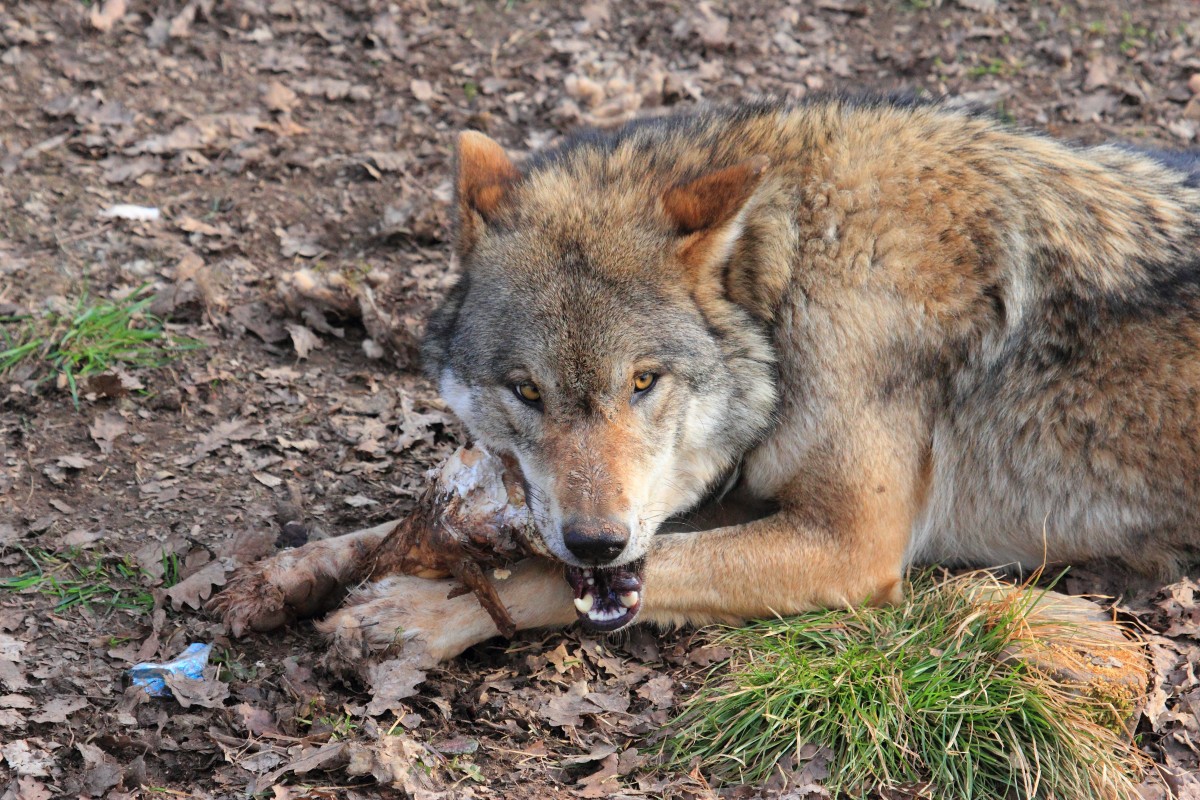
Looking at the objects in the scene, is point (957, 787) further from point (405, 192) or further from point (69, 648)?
point (405, 192)

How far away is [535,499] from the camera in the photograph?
3.75 meters

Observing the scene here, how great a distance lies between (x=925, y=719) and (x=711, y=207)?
1864 millimetres

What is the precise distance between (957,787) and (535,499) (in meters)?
1.65

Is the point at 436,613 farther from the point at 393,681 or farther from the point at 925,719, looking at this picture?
the point at 925,719

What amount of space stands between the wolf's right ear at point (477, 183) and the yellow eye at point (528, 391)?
26.2 inches

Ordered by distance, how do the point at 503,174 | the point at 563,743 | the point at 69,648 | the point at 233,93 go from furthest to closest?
the point at 233,93
the point at 503,174
the point at 69,648
the point at 563,743

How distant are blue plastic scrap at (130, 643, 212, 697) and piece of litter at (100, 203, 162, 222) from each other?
3301mm

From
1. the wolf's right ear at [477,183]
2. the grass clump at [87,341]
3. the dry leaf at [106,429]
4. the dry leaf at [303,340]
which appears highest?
the wolf's right ear at [477,183]

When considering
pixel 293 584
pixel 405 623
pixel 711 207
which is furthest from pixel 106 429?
pixel 711 207

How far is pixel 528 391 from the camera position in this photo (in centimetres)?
381

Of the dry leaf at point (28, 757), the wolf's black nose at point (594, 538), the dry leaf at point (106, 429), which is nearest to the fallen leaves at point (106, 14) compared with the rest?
the dry leaf at point (106, 429)

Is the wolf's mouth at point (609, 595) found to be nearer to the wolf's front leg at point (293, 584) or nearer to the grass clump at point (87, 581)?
the wolf's front leg at point (293, 584)

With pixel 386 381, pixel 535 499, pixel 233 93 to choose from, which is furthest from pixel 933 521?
pixel 233 93

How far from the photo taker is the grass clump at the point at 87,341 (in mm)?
5188
